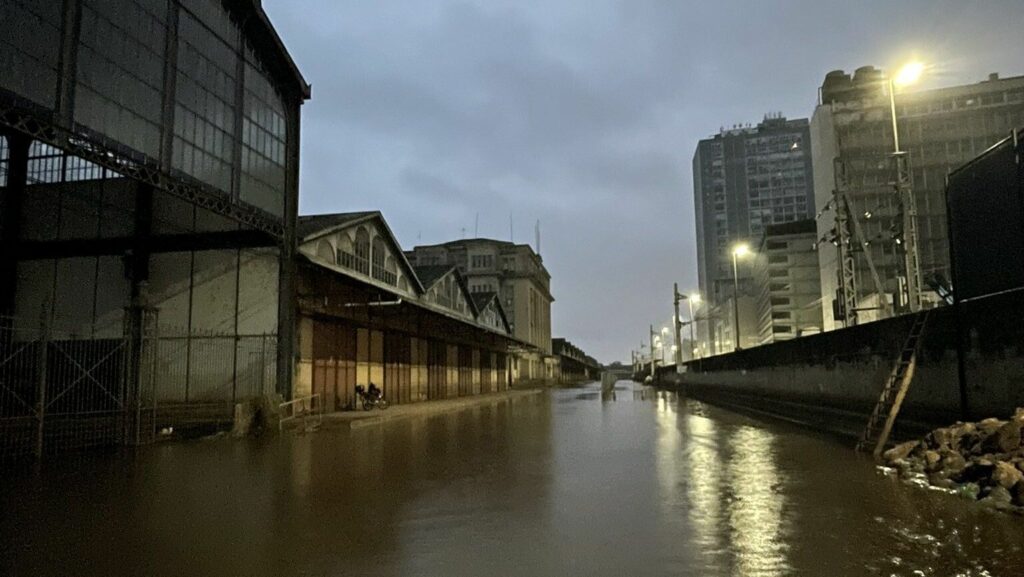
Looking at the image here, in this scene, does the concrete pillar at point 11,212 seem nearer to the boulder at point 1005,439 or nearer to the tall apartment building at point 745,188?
the boulder at point 1005,439

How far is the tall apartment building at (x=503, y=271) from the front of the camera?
10250 centimetres

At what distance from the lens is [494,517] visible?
785 centimetres

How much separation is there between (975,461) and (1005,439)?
0.50 m

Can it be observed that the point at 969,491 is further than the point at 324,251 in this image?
No

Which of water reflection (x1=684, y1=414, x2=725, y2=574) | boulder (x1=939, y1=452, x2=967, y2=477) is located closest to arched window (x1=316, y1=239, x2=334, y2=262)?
water reflection (x1=684, y1=414, x2=725, y2=574)

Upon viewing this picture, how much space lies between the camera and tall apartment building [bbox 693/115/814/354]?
136 metres

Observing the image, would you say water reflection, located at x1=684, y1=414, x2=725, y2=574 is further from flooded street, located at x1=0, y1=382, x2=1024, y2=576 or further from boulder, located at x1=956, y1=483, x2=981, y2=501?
boulder, located at x1=956, y1=483, x2=981, y2=501

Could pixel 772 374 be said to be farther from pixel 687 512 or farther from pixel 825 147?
pixel 825 147

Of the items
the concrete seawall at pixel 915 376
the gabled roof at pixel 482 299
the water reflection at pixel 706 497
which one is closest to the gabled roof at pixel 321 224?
the water reflection at pixel 706 497

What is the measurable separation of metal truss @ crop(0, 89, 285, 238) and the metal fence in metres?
3.57

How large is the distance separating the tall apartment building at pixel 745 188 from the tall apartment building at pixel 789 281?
1166 inches

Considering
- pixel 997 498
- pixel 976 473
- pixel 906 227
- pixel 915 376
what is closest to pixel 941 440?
pixel 976 473

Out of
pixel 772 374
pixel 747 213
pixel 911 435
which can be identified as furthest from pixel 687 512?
pixel 747 213

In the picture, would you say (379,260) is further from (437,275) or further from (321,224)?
(437,275)
